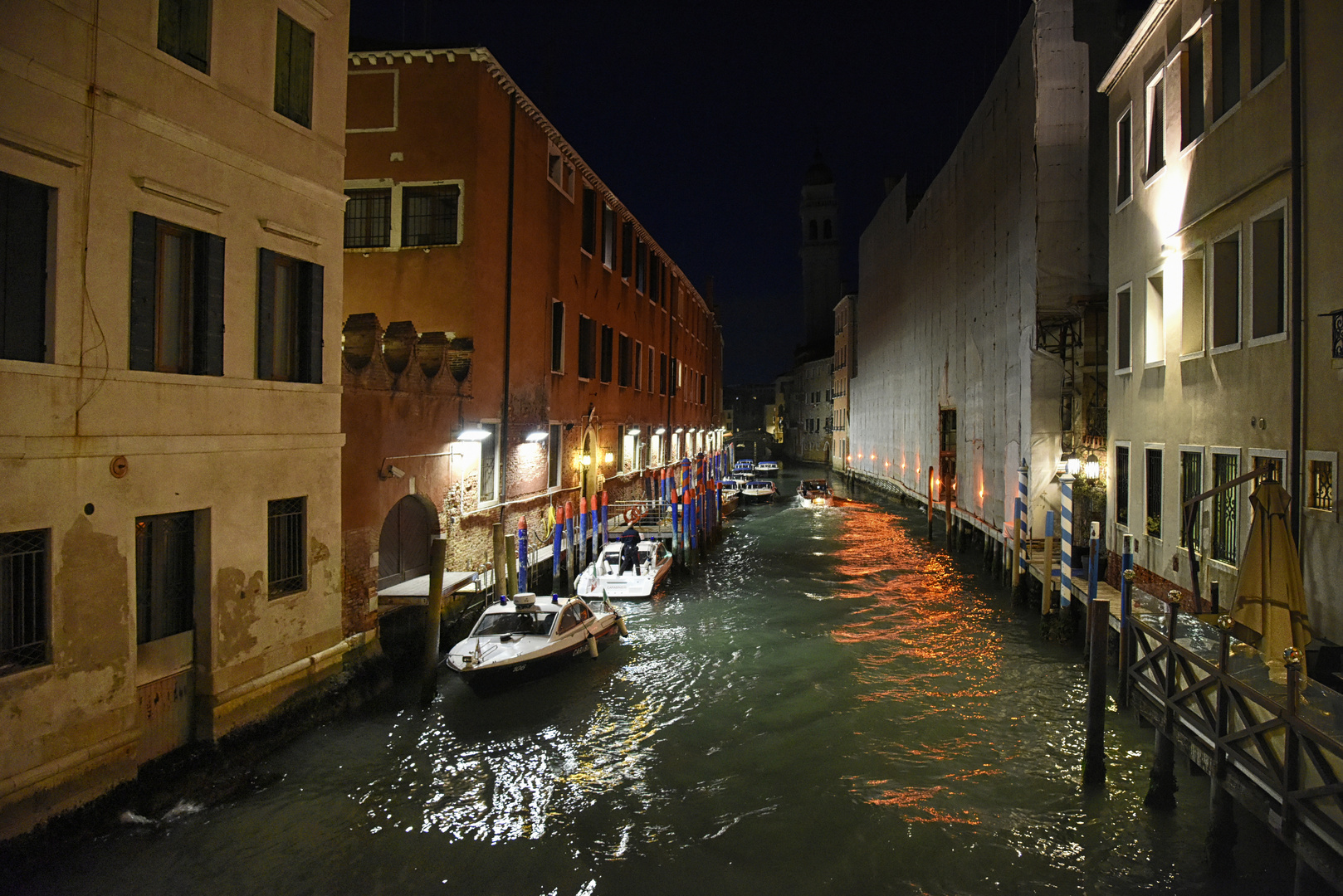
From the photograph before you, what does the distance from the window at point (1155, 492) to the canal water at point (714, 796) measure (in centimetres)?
263

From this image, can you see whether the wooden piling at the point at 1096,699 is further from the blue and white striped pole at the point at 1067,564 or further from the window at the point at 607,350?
the window at the point at 607,350

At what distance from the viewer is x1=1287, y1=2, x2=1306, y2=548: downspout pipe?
8477 mm

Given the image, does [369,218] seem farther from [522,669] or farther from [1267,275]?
[1267,275]

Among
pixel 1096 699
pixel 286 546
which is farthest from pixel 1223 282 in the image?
pixel 286 546

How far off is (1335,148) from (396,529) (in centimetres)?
1386

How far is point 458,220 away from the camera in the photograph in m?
15.6

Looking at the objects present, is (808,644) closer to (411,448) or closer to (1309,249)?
(411,448)

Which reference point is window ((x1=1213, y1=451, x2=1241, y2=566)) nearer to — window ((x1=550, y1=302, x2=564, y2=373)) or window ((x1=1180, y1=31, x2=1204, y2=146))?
window ((x1=1180, y1=31, x2=1204, y2=146))

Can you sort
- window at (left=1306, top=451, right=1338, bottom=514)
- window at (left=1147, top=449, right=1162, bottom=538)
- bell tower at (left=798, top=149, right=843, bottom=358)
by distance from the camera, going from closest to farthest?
window at (left=1306, top=451, right=1338, bottom=514)
window at (left=1147, top=449, right=1162, bottom=538)
bell tower at (left=798, top=149, right=843, bottom=358)

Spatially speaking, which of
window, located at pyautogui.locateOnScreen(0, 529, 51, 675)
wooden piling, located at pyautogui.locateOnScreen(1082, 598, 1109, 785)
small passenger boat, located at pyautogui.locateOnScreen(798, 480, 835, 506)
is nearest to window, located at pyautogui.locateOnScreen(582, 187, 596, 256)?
window, located at pyautogui.locateOnScreen(0, 529, 51, 675)

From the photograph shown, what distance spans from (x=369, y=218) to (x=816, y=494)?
2713cm

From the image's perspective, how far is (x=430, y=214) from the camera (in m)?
15.8

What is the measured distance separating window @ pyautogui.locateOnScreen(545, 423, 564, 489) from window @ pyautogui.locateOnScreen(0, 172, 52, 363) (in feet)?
42.2

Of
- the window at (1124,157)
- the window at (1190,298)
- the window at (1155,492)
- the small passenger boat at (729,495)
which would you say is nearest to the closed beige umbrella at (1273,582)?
the window at (1190,298)
